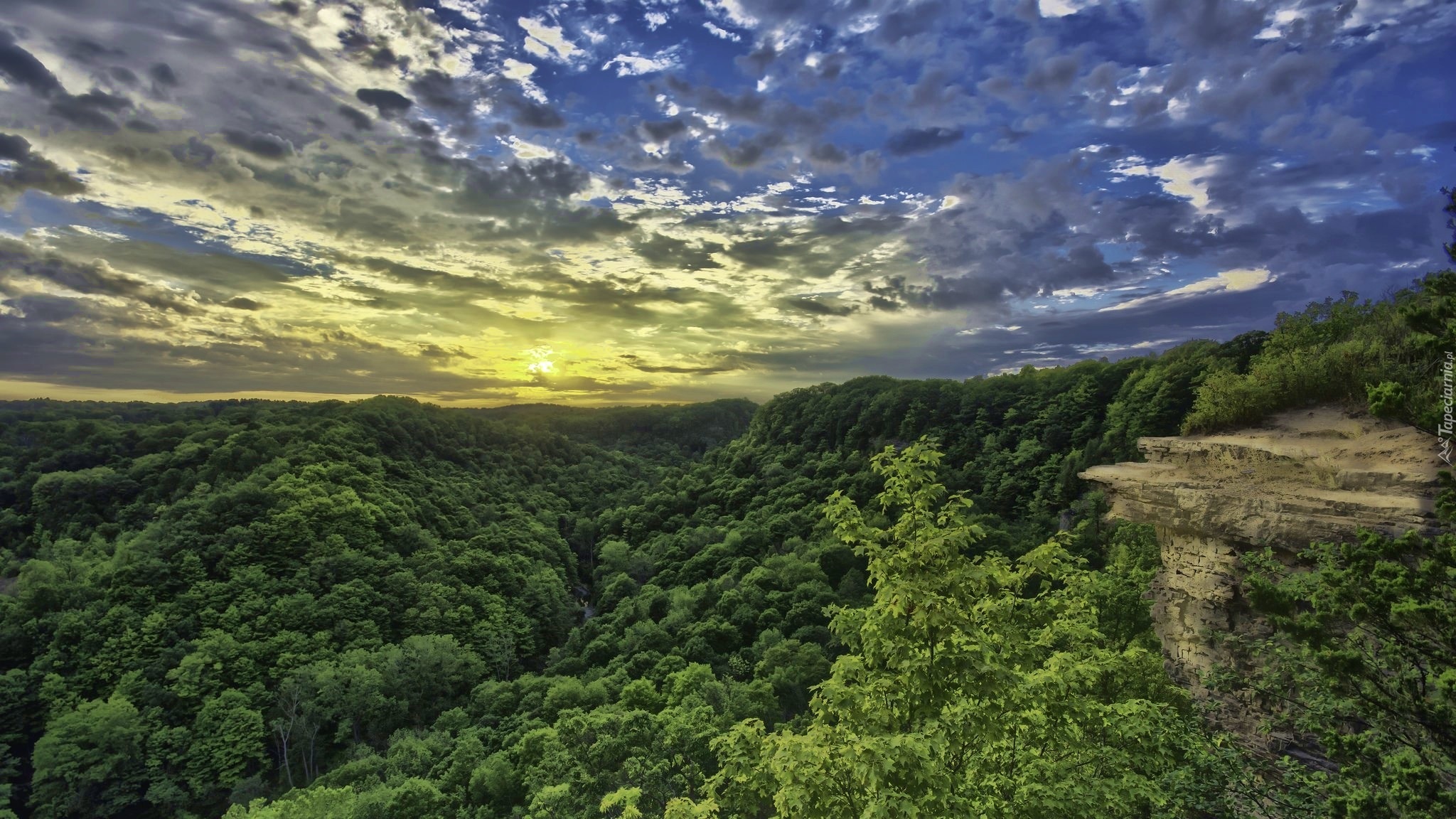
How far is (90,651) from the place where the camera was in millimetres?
48312

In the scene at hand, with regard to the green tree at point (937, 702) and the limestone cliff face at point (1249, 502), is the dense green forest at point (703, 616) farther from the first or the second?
the limestone cliff face at point (1249, 502)

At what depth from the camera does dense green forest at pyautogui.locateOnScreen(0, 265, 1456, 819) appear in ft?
27.5

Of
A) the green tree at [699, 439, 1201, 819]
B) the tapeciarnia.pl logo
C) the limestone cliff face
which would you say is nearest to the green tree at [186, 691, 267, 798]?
the green tree at [699, 439, 1201, 819]

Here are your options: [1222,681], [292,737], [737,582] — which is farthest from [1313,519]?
[292,737]

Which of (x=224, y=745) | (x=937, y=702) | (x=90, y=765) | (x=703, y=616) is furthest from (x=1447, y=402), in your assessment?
(x=90, y=765)

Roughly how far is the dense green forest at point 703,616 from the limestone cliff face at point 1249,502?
125cm

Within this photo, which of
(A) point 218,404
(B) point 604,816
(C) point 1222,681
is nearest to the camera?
(C) point 1222,681

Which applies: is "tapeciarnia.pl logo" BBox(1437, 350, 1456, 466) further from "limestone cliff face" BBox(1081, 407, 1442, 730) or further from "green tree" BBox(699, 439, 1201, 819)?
"green tree" BBox(699, 439, 1201, 819)

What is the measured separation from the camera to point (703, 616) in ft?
166

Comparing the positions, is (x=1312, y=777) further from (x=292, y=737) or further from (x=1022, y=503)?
(x=292, y=737)

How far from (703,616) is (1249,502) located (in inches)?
1698

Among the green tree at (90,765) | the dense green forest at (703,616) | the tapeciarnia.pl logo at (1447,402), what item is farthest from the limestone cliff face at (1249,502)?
the green tree at (90,765)

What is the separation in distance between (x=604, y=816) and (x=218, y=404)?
6413 inches

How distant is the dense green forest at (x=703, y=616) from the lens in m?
8.38
